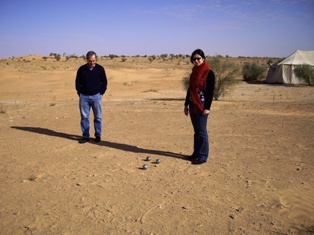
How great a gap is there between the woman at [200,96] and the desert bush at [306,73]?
74.2ft

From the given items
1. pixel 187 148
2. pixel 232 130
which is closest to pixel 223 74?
pixel 232 130

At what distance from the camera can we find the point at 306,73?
24.8 m

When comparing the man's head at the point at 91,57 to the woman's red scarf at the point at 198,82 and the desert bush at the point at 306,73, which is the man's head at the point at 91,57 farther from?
the desert bush at the point at 306,73

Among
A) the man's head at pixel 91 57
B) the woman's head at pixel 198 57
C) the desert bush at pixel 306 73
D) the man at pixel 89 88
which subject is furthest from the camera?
the desert bush at pixel 306 73

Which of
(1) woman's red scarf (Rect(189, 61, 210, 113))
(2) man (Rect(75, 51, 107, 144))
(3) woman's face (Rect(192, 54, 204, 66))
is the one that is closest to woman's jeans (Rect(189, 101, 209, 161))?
(1) woman's red scarf (Rect(189, 61, 210, 113))

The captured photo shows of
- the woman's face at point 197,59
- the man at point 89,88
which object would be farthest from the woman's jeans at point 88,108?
the woman's face at point 197,59

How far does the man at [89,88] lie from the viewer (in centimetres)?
685

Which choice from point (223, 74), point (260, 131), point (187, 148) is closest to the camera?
point (187, 148)

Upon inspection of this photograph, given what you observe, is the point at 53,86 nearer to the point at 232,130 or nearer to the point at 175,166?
the point at 232,130

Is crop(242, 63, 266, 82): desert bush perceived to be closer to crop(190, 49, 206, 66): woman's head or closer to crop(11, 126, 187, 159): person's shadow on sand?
crop(11, 126, 187, 159): person's shadow on sand

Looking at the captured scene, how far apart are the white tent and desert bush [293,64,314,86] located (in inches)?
18.1

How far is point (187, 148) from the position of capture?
661 centimetres

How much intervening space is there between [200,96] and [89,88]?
2770 millimetres

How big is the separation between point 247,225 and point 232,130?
16.2ft
